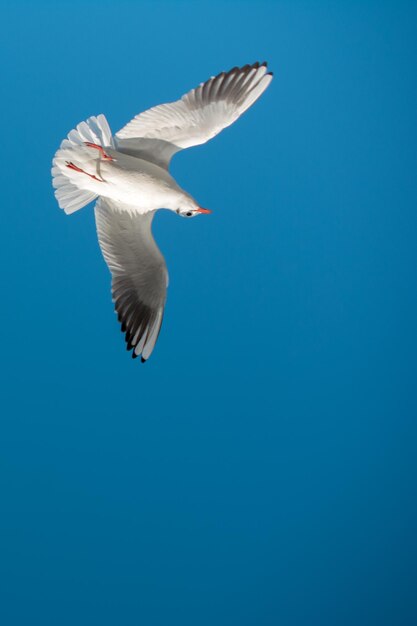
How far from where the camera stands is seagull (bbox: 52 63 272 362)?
56.9 inches

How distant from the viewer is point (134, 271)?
1.66 metres

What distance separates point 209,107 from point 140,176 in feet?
0.56

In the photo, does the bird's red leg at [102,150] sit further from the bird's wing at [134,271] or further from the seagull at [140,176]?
the bird's wing at [134,271]

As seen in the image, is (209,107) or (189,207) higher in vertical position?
(209,107)

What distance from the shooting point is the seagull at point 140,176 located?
1.44m

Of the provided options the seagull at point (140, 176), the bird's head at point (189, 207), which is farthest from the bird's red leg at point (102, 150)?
the bird's head at point (189, 207)

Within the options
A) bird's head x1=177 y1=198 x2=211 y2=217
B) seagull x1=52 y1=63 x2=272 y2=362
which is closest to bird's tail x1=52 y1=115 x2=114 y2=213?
seagull x1=52 y1=63 x2=272 y2=362

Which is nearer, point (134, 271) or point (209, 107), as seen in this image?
point (209, 107)

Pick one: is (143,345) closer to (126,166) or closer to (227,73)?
(126,166)

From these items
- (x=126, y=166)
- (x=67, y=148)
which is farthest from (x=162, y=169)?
(x=67, y=148)

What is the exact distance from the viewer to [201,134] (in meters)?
1.48

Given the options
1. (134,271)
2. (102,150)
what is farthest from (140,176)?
(134,271)

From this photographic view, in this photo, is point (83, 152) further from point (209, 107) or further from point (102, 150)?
point (209, 107)

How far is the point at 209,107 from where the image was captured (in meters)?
1.45
